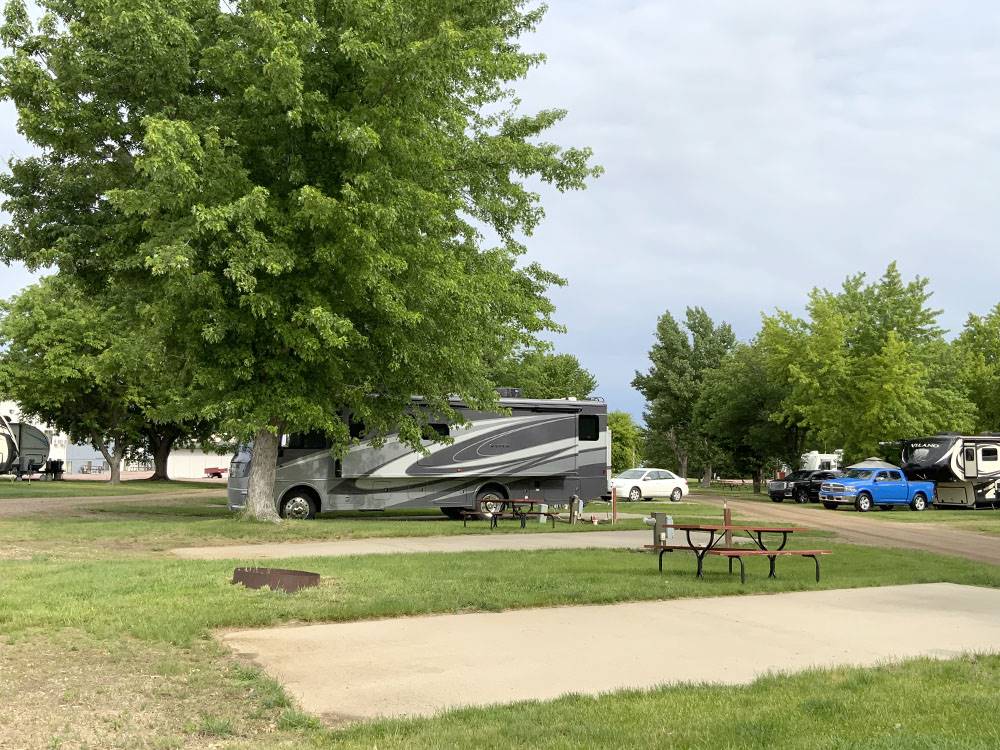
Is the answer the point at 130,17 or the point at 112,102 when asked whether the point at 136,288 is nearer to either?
the point at 112,102

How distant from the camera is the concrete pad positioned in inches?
526

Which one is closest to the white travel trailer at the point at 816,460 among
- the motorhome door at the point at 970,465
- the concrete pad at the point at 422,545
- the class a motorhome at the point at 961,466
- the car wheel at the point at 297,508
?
the class a motorhome at the point at 961,466

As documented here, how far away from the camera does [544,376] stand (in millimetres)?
52062

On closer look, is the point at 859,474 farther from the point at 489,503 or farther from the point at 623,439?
the point at 623,439

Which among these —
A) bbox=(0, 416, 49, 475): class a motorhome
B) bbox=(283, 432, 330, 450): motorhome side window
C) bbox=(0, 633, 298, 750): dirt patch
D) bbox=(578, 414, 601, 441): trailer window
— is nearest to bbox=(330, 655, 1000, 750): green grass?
bbox=(0, 633, 298, 750): dirt patch

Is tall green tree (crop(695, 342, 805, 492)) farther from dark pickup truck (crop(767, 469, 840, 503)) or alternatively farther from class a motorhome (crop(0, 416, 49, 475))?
class a motorhome (crop(0, 416, 49, 475))

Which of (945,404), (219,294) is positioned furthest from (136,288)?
(945,404)

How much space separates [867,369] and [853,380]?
0.82 m

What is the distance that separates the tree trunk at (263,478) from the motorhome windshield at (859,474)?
2411 centimetres

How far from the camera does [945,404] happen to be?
46188mm

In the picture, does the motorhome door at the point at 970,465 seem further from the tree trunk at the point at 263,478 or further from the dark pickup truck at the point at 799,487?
the tree trunk at the point at 263,478

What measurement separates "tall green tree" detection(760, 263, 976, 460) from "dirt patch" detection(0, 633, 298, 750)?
131 feet

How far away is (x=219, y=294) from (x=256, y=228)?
1.39m

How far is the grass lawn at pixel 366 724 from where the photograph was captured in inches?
175
